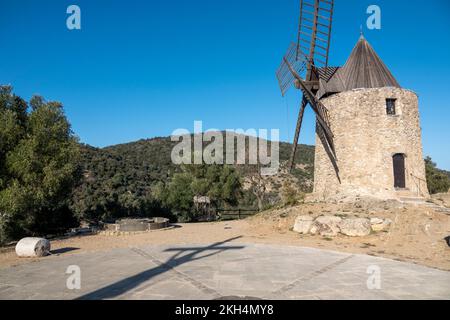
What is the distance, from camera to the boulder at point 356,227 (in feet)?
38.6

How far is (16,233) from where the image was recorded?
47.0ft

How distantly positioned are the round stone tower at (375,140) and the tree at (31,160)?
13423 mm

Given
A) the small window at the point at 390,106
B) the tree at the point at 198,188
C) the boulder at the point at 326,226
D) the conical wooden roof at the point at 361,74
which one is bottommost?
the boulder at the point at 326,226

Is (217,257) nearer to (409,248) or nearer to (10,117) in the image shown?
(409,248)

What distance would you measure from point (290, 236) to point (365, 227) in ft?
9.68

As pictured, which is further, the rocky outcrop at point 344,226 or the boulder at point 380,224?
the boulder at point 380,224

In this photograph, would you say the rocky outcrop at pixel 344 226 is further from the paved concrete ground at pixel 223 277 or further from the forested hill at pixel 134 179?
the forested hill at pixel 134 179

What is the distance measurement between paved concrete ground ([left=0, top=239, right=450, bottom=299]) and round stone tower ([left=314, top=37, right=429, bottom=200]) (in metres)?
7.55

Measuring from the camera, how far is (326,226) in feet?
41.1

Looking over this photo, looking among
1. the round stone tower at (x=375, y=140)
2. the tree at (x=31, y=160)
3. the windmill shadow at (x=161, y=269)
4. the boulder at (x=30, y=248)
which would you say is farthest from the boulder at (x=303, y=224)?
the tree at (x=31, y=160)

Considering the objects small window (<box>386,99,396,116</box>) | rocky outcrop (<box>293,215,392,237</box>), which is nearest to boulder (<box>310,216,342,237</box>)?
rocky outcrop (<box>293,215,392,237</box>)

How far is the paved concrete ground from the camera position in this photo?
545 cm

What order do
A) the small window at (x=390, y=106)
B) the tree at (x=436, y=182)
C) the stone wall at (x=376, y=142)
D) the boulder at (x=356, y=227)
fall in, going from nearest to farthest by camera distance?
the boulder at (x=356, y=227) < the stone wall at (x=376, y=142) < the small window at (x=390, y=106) < the tree at (x=436, y=182)

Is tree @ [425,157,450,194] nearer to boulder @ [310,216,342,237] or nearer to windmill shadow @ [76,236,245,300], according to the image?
boulder @ [310,216,342,237]
